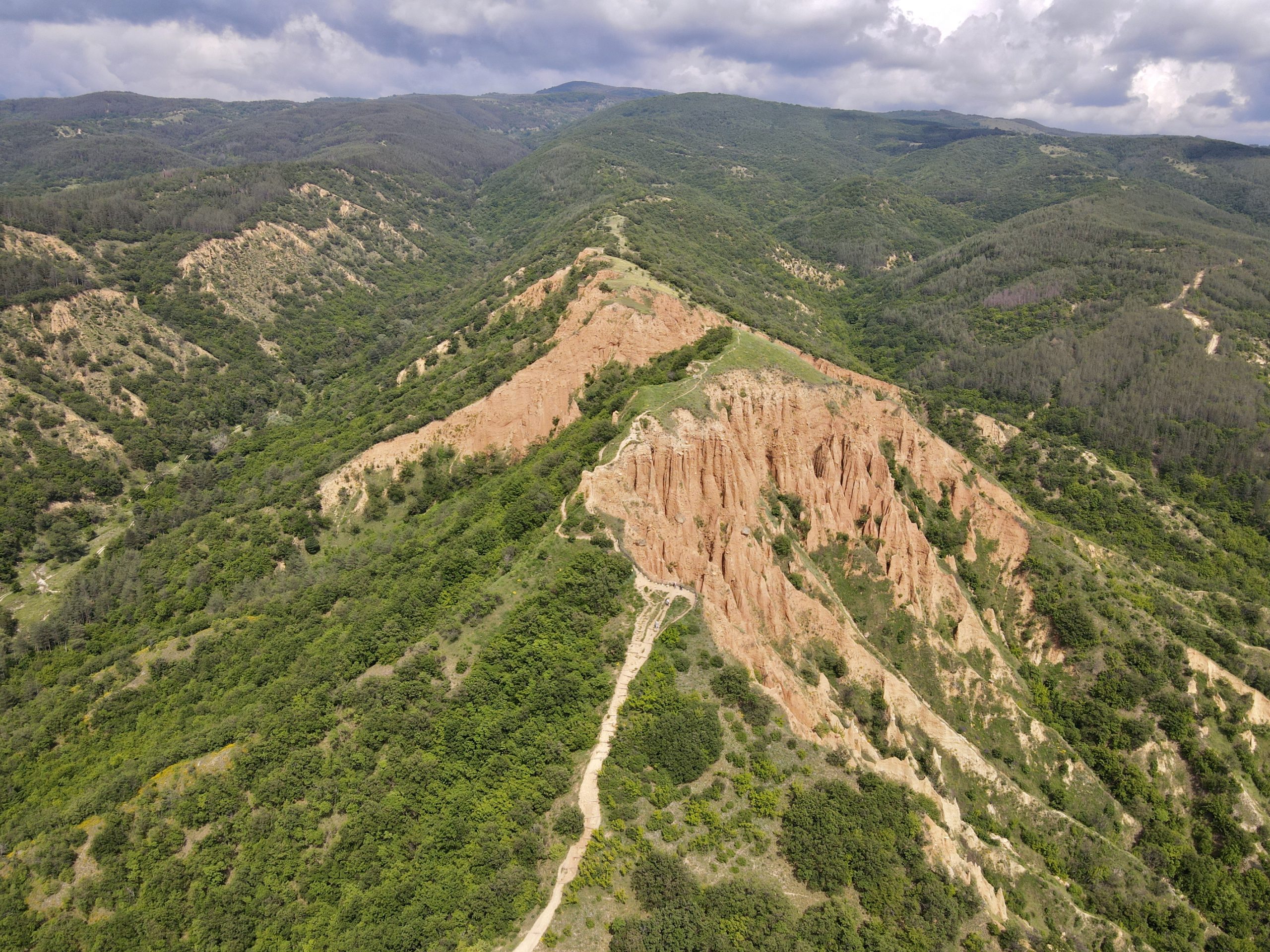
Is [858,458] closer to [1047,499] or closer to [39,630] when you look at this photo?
[1047,499]

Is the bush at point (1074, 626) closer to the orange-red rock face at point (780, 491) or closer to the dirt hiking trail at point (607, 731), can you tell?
the orange-red rock face at point (780, 491)


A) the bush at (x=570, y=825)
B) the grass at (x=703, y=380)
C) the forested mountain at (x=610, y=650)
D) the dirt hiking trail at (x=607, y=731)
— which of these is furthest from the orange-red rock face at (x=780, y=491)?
the bush at (x=570, y=825)

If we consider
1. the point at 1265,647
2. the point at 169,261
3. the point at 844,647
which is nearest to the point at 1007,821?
the point at 844,647

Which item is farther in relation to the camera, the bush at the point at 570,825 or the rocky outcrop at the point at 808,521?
the rocky outcrop at the point at 808,521

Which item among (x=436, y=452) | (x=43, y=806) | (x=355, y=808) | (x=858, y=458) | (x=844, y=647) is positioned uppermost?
(x=858, y=458)

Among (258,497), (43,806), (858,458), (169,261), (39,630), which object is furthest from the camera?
(169,261)

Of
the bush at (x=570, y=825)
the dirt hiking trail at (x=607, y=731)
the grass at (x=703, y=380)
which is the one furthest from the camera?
the grass at (x=703, y=380)
